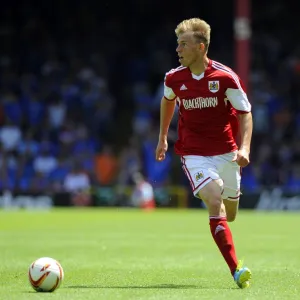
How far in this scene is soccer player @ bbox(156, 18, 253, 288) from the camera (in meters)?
8.90

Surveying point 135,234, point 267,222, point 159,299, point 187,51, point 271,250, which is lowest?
point 267,222

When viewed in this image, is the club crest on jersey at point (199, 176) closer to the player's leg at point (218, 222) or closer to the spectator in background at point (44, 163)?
the player's leg at point (218, 222)

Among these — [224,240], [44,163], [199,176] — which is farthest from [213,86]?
[44,163]

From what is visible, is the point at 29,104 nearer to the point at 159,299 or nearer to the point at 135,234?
the point at 135,234

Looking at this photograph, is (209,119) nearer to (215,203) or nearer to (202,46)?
(202,46)

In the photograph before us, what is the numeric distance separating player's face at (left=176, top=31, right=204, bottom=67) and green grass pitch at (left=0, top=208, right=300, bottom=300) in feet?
6.76

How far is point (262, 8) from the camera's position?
3027 cm

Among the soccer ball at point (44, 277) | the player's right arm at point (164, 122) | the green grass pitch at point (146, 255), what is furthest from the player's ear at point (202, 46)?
the soccer ball at point (44, 277)

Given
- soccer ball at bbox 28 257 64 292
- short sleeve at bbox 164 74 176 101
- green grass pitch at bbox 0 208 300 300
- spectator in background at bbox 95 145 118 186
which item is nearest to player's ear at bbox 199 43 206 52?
short sleeve at bbox 164 74 176 101

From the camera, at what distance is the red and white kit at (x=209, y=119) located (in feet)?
29.5

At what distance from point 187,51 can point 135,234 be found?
7509 mm

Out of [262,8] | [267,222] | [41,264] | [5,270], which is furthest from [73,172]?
[41,264]

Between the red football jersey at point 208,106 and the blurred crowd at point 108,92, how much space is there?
49.0 ft

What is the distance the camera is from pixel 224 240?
855cm
